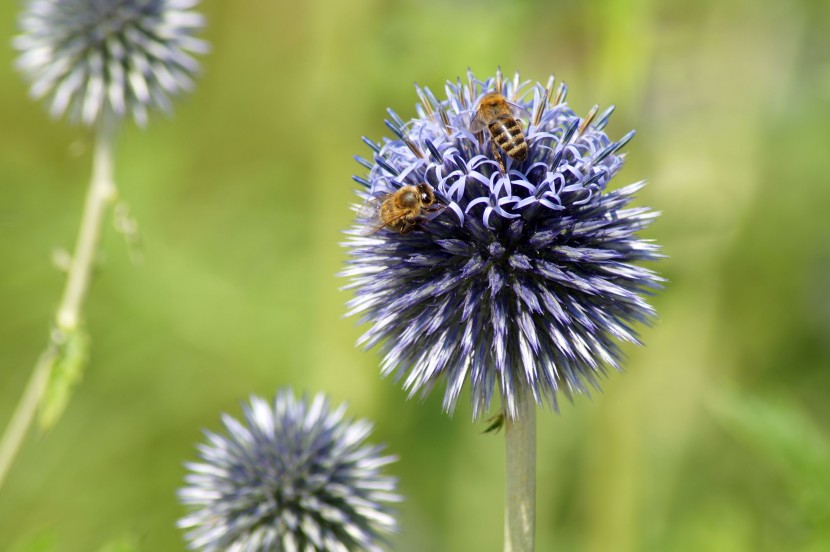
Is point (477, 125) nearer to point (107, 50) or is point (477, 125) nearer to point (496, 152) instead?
point (496, 152)

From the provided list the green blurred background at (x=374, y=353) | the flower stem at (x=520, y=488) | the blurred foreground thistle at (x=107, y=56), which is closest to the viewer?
the flower stem at (x=520, y=488)

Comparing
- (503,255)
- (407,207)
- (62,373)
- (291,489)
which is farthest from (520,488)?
(62,373)

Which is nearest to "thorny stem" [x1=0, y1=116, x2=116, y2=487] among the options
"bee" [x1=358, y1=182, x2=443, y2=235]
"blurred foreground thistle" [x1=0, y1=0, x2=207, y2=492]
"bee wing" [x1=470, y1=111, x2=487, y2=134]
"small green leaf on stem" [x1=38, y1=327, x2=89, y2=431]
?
"small green leaf on stem" [x1=38, y1=327, x2=89, y2=431]

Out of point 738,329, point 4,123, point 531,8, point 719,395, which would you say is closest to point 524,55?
point 531,8

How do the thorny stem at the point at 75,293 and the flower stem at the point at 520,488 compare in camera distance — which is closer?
the flower stem at the point at 520,488

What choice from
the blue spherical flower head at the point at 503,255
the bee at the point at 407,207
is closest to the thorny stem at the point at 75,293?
the blue spherical flower head at the point at 503,255

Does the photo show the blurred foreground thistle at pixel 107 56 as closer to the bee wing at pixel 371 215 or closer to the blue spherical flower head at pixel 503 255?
the bee wing at pixel 371 215

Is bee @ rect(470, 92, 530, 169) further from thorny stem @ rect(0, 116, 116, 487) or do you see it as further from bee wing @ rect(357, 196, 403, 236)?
thorny stem @ rect(0, 116, 116, 487)
